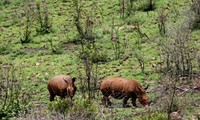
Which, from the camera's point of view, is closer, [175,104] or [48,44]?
[175,104]

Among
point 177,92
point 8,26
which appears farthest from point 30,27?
point 177,92

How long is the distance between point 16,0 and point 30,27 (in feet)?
9.75

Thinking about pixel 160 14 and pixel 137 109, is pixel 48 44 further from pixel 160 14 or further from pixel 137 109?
pixel 137 109

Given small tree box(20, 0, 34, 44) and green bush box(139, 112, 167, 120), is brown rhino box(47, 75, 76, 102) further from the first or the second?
small tree box(20, 0, 34, 44)

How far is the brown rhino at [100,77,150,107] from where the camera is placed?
520 inches

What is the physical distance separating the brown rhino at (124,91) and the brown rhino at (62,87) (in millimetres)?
790

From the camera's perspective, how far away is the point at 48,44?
1820cm

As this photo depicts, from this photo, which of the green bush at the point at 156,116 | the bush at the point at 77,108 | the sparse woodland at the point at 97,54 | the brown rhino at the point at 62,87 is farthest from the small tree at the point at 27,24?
the green bush at the point at 156,116

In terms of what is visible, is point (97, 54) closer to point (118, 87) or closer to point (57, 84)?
point (57, 84)

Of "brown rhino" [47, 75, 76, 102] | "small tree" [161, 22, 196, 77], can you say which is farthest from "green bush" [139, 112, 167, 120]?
"small tree" [161, 22, 196, 77]

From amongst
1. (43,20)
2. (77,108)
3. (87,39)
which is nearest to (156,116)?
(77,108)

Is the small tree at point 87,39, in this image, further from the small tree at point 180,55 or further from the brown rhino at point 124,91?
the small tree at point 180,55

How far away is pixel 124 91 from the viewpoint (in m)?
13.3

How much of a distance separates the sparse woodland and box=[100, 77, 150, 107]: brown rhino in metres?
0.29
